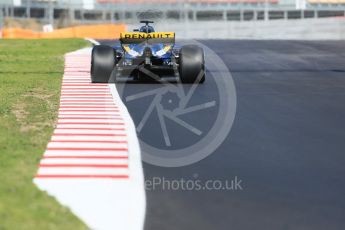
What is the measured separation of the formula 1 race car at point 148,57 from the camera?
15508 mm

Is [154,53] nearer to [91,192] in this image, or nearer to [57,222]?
[91,192]

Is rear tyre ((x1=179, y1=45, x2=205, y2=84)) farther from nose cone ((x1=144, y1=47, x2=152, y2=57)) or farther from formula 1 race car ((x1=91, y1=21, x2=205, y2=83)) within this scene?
nose cone ((x1=144, y1=47, x2=152, y2=57))

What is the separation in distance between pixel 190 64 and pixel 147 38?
116cm

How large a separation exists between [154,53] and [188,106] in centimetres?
318

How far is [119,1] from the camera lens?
41.4 meters

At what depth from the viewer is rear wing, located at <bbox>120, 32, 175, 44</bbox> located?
1545 centimetres

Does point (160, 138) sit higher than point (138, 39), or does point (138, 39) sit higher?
point (138, 39)

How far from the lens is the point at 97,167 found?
7742 millimetres

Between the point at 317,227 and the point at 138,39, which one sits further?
the point at 138,39

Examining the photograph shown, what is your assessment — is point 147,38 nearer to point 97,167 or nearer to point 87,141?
point 87,141

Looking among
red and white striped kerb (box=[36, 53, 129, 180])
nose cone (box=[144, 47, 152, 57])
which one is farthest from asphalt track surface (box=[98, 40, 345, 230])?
nose cone (box=[144, 47, 152, 57])

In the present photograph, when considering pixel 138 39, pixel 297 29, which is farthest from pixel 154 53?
pixel 297 29

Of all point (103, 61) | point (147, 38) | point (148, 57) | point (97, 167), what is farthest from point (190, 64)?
point (97, 167)

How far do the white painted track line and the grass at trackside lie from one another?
0.54 ft
